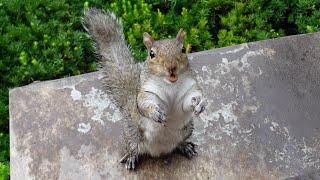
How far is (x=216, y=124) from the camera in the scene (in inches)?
119

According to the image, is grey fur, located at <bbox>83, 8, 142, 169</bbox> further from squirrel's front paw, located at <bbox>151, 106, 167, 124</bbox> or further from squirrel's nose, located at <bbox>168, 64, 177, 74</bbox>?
squirrel's nose, located at <bbox>168, 64, 177, 74</bbox>

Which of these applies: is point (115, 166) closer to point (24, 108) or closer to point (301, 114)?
point (24, 108)

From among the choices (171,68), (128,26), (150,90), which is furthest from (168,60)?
(128,26)

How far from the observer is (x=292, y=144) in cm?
294

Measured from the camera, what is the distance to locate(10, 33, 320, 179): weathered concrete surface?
2869 mm

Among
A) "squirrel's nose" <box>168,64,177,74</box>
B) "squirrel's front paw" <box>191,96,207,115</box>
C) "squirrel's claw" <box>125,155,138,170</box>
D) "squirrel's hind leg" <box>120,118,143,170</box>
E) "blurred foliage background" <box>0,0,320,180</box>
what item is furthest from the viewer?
"blurred foliage background" <box>0,0,320,180</box>

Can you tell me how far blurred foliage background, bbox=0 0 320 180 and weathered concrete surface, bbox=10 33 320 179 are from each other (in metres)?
0.70

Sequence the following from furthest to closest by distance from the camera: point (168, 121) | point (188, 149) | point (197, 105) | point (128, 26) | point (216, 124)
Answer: point (128, 26)
point (216, 124)
point (188, 149)
point (168, 121)
point (197, 105)

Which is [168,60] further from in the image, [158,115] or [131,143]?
[131,143]

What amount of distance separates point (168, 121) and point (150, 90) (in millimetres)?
181

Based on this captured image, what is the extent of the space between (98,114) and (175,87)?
0.83m

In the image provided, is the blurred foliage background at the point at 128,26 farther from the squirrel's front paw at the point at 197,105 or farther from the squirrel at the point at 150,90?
the squirrel's front paw at the point at 197,105

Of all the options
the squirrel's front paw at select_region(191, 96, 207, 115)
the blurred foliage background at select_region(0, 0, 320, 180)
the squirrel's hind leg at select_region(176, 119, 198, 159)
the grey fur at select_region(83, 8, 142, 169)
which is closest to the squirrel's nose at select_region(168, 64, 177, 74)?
the squirrel's front paw at select_region(191, 96, 207, 115)

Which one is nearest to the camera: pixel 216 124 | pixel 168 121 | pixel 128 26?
pixel 168 121
